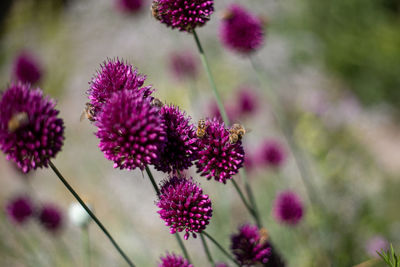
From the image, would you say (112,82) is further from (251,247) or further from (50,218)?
(50,218)

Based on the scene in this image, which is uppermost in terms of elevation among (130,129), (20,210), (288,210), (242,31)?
(242,31)

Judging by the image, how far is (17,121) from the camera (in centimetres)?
103

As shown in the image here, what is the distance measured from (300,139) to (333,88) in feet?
6.27

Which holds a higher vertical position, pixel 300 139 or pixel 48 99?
pixel 48 99

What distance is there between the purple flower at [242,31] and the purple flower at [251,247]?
1.13 metres

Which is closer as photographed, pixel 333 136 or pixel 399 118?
pixel 333 136

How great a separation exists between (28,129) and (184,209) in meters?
0.58

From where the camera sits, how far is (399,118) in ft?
16.5

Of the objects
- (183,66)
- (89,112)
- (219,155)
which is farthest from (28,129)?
(183,66)

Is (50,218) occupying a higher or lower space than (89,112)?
lower

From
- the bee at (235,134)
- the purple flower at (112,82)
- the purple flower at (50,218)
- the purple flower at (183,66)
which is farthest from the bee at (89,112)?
the purple flower at (183,66)

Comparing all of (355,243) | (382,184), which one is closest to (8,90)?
(355,243)

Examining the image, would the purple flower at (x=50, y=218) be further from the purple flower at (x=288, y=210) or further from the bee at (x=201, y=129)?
the bee at (x=201, y=129)

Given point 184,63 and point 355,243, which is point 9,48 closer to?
point 184,63
